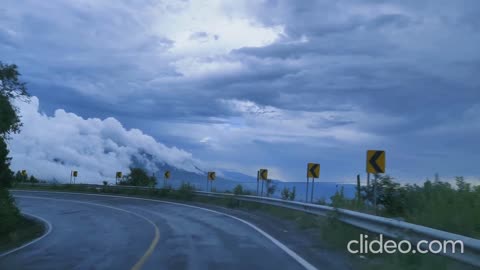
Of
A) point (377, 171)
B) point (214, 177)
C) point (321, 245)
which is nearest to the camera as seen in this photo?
point (321, 245)

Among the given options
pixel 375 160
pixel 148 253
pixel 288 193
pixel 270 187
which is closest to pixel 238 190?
pixel 270 187

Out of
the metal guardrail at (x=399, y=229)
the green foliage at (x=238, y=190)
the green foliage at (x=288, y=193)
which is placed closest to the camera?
the metal guardrail at (x=399, y=229)

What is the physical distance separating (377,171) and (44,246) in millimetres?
10713

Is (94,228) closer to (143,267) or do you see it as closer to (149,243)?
(149,243)

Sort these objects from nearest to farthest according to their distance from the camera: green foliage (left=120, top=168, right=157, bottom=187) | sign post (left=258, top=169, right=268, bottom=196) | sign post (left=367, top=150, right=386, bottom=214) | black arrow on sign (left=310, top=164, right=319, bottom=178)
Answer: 1. sign post (left=367, top=150, right=386, bottom=214)
2. black arrow on sign (left=310, top=164, right=319, bottom=178)
3. sign post (left=258, top=169, right=268, bottom=196)
4. green foliage (left=120, top=168, right=157, bottom=187)

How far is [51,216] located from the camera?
28.3 m

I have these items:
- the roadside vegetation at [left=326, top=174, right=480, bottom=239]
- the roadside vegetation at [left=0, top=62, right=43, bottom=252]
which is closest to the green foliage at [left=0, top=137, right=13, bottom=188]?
the roadside vegetation at [left=0, top=62, right=43, bottom=252]

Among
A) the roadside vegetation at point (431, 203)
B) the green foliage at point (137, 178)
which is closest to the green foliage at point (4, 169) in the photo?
the roadside vegetation at point (431, 203)

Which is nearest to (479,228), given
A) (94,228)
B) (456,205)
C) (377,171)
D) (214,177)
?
(456,205)

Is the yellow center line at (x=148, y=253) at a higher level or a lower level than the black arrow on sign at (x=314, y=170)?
lower

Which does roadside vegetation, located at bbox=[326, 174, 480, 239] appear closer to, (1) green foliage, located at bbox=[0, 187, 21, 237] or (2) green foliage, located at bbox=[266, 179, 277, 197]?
(2) green foliage, located at bbox=[266, 179, 277, 197]

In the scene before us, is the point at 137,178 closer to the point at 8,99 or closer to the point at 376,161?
the point at 8,99

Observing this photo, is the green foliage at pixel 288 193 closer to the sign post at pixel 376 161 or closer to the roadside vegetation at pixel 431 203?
the roadside vegetation at pixel 431 203

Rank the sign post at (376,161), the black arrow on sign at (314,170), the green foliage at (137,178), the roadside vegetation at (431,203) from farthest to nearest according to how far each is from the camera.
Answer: the green foliage at (137,178)
the black arrow on sign at (314,170)
the sign post at (376,161)
the roadside vegetation at (431,203)
